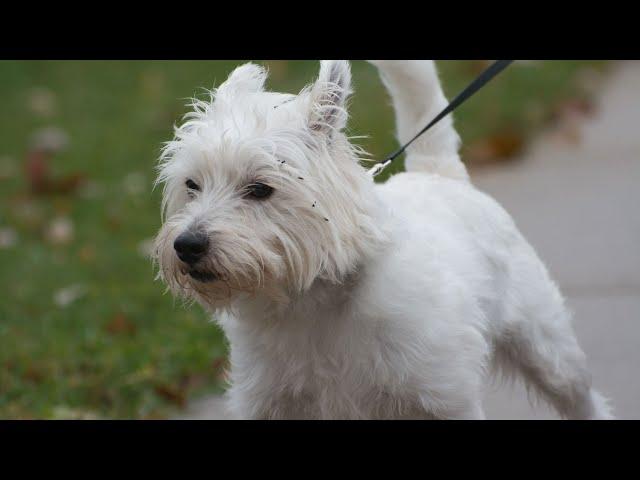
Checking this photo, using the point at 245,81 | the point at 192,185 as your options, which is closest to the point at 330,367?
the point at 192,185

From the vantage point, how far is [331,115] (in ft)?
13.0

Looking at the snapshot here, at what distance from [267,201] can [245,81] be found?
1.89ft

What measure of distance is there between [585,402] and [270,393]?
1764 mm

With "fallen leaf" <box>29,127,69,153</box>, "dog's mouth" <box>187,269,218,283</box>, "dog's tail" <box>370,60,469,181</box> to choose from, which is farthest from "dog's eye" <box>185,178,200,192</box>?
"fallen leaf" <box>29,127,69,153</box>

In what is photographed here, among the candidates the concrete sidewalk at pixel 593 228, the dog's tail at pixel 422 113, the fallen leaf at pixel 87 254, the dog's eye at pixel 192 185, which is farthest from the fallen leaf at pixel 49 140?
the dog's eye at pixel 192 185

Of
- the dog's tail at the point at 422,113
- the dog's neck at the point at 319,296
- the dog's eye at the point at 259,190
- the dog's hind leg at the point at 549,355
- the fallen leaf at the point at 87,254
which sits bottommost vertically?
the dog's neck at the point at 319,296

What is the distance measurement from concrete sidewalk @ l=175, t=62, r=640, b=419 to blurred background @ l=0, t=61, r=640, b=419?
0.02 meters

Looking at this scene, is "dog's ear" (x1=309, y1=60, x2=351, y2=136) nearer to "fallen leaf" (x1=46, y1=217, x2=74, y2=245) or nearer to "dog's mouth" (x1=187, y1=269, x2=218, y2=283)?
"dog's mouth" (x1=187, y1=269, x2=218, y2=283)

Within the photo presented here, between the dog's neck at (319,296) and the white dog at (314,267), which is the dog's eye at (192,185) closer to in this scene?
the white dog at (314,267)

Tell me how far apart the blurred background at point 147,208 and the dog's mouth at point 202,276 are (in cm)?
106

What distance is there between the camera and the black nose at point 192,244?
3693 mm

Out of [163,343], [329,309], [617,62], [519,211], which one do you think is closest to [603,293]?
[519,211]

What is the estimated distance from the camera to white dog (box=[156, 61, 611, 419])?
3.79m
